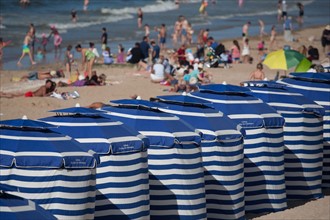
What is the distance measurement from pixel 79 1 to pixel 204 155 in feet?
152

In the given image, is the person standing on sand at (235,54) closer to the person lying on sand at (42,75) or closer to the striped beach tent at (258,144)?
the person lying on sand at (42,75)

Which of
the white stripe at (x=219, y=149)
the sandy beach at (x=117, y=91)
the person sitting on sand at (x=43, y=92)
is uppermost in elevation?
the white stripe at (x=219, y=149)

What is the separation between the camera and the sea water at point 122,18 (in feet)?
116

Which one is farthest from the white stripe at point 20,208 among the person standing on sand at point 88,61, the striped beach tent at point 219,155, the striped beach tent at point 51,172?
the person standing on sand at point 88,61

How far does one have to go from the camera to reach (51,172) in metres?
8.38

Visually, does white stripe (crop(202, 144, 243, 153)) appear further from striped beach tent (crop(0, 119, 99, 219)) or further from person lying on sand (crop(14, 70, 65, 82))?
person lying on sand (crop(14, 70, 65, 82))

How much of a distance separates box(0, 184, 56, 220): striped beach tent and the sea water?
67.0 ft

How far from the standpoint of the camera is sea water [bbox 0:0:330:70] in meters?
35.3

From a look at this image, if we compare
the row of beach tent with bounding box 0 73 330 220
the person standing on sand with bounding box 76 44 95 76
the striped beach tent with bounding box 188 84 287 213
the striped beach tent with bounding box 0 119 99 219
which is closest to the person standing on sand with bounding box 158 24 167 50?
the person standing on sand with bounding box 76 44 95 76

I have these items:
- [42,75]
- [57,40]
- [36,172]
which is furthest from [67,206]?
[57,40]

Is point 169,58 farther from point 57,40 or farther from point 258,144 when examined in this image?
point 258,144

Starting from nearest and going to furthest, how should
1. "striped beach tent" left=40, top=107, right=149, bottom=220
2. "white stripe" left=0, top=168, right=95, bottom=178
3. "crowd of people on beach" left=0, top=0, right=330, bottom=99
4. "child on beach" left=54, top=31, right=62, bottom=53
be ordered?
"white stripe" left=0, top=168, right=95, bottom=178, "striped beach tent" left=40, top=107, right=149, bottom=220, "crowd of people on beach" left=0, top=0, right=330, bottom=99, "child on beach" left=54, top=31, right=62, bottom=53

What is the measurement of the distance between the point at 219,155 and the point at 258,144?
104 centimetres

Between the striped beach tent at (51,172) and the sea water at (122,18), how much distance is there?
18.5 metres
